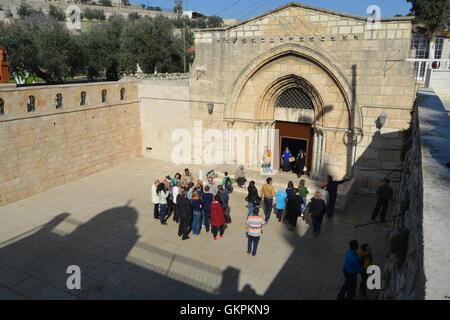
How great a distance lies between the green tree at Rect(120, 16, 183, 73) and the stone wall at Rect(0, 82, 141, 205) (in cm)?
1181

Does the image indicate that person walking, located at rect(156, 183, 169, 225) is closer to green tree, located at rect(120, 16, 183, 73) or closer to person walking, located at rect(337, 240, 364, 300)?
person walking, located at rect(337, 240, 364, 300)

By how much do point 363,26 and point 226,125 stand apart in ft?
20.9

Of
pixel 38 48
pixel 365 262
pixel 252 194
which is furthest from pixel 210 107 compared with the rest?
pixel 38 48

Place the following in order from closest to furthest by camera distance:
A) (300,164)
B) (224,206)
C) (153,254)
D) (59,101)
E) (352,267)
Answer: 1. (352,267)
2. (153,254)
3. (224,206)
4. (300,164)
5. (59,101)

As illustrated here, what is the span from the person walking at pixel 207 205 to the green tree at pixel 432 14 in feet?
60.7

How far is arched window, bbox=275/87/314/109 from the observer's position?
13203 millimetres

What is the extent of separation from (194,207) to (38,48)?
73.3 feet

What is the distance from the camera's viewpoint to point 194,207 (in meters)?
8.97

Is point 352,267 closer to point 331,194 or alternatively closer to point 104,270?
point 331,194

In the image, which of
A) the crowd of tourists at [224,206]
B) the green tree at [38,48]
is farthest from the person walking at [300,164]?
the green tree at [38,48]

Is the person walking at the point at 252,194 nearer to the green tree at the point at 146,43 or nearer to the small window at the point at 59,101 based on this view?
the small window at the point at 59,101
